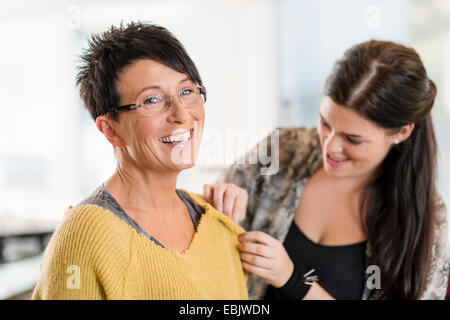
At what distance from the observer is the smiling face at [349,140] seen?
899mm

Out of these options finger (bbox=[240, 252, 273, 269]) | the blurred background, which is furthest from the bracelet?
the blurred background

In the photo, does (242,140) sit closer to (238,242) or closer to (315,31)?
(238,242)

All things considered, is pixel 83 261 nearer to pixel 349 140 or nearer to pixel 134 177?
pixel 134 177

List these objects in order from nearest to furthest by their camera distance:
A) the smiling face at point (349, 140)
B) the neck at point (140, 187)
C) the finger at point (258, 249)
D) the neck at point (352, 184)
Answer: the neck at point (140, 187)
the finger at point (258, 249)
the smiling face at point (349, 140)
the neck at point (352, 184)

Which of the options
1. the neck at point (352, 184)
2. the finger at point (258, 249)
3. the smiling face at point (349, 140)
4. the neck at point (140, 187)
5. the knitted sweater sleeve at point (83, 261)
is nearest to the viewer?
the knitted sweater sleeve at point (83, 261)

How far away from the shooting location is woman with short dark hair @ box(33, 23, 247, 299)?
1.90ft

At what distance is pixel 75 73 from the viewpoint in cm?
69

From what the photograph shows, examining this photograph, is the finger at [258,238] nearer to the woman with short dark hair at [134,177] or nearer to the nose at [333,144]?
the woman with short dark hair at [134,177]

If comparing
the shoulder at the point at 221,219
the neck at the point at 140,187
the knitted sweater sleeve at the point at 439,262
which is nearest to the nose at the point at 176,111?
the neck at the point at 140,187

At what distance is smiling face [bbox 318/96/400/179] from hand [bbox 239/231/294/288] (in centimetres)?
28

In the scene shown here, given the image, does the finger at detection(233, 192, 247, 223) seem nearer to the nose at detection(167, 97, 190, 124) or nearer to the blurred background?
the blurred background

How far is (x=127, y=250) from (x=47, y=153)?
0.41 meters

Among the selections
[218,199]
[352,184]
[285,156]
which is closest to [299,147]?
[285,156]

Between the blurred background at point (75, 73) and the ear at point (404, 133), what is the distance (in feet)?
0.78
